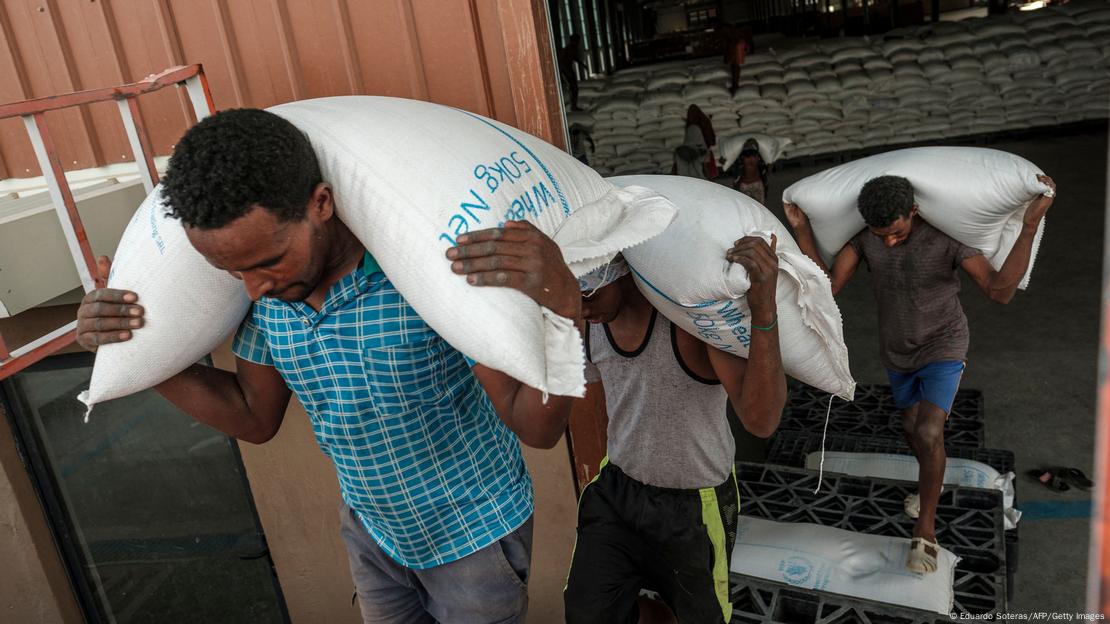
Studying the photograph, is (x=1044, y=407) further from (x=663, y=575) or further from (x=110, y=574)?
(x=110, y=574)

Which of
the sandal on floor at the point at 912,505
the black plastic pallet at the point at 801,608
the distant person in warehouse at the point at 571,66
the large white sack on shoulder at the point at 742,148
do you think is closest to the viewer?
the black plastic pallet at the point at 801,608

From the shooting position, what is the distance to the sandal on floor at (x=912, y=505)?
3.26 m

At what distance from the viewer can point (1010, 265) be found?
3.20 meters

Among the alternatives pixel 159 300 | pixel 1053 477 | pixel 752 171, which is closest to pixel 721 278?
pixel 159 300

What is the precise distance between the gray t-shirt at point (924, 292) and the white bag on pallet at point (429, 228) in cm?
188

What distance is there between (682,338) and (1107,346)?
1839 millimetres

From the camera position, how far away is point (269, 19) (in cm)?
261

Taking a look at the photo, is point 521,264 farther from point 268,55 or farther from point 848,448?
point 848,448

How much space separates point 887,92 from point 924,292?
755 centimetres

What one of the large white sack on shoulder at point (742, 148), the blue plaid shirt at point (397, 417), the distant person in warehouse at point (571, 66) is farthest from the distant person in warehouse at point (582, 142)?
the blue plaid shirt at point (397, 417)

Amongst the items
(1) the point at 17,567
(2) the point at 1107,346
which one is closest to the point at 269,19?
(1) the point at 17,567

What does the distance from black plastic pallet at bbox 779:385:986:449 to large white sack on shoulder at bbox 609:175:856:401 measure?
6.36 feet

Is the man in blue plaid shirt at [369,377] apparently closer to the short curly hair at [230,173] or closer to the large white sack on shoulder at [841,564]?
the short curly hair at [230,173]

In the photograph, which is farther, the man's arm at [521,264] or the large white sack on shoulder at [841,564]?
the large white sack on shoulder at [841,564]
